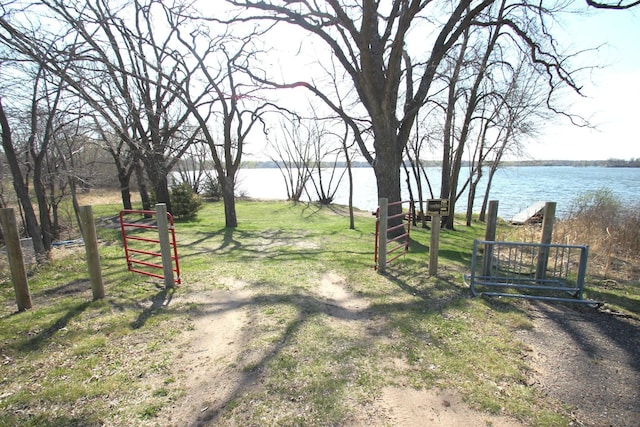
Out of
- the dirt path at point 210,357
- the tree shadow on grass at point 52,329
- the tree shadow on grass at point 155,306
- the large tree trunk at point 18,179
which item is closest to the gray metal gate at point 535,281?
the dirt path at point 210,357

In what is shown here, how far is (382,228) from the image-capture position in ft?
18.6

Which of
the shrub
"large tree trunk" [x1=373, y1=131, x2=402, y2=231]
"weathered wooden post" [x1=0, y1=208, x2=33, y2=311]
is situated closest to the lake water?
the shrub

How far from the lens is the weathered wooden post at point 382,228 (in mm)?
5520

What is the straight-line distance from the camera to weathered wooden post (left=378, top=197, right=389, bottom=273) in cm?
552

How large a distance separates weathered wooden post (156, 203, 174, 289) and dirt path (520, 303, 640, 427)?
500cm

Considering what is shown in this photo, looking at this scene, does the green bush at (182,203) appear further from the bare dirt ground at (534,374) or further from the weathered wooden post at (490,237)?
the weathered wooden post at (490,237)

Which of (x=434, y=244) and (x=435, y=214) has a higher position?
(x=435, y=214)

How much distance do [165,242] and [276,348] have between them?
2853 millimetres

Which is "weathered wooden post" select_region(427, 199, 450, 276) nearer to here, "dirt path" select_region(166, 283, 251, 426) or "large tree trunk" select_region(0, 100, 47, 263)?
"dirt path" select_region(166, 283, 251, 426)

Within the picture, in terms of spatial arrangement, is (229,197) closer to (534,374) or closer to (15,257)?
(15,257)

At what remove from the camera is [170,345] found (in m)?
3.52

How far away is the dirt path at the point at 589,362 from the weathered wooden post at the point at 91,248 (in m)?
5.52

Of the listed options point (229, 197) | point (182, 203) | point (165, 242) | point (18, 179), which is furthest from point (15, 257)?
point (182, 203)

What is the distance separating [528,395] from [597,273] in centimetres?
559
